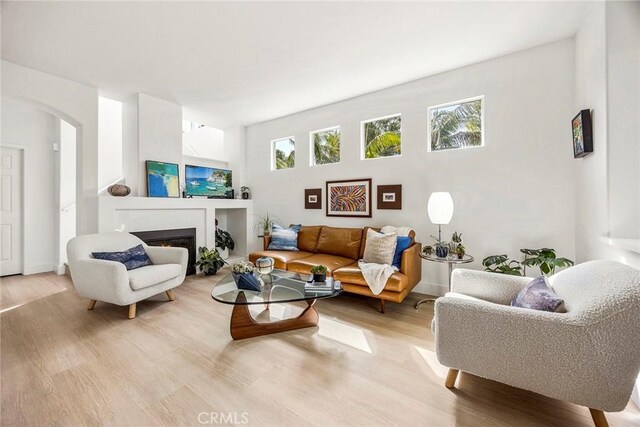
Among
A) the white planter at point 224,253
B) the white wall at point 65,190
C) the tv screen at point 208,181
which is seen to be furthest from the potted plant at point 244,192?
the white wall at point 65,190

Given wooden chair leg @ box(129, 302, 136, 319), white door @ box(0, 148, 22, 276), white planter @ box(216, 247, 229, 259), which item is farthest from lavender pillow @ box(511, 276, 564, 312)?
white door @ box(0, 148, 22, 276)

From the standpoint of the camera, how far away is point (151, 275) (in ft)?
9.02

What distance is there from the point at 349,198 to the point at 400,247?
125cm

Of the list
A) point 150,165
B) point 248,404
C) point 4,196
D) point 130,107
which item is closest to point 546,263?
point 248,404

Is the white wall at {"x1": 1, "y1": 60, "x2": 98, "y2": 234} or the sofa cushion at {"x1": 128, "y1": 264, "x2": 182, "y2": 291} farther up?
the white wall at {"x1": 1, "y1": 60, "x2": 98, "y2": 234}

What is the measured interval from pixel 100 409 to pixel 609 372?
99.5 inches

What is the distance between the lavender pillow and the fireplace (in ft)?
14.0

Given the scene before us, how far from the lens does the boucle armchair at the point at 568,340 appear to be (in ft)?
3.78

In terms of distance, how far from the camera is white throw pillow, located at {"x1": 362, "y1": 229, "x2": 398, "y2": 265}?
3029 millimetres

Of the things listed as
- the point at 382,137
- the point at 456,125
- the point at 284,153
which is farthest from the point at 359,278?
the point at 284,153

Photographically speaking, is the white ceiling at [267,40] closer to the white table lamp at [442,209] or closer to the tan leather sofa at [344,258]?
the white table lamp at [442,209]

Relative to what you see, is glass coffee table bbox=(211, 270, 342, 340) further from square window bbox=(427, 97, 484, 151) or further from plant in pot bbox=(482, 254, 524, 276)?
square window bbox=(427, 97, 484, 151)

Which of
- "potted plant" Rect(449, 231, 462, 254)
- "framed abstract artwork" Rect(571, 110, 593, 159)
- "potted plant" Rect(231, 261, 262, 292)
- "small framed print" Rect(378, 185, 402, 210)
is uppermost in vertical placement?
"framed abstract artwork" Rect(571, 110, 593, 159)

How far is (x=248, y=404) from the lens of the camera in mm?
1515
